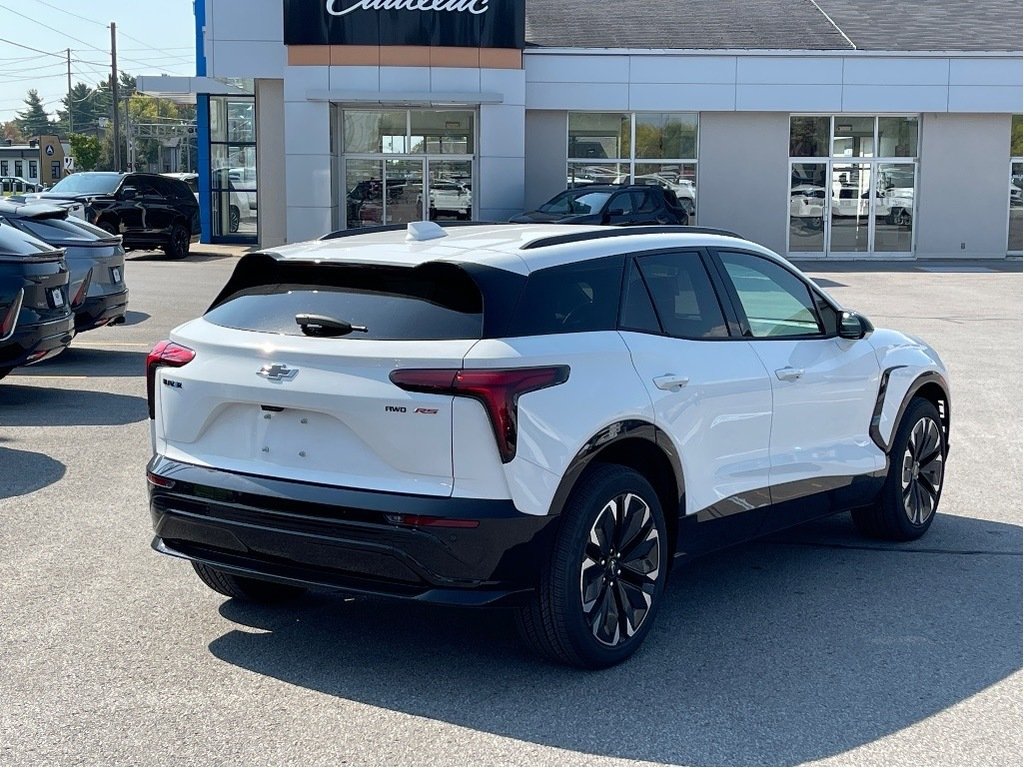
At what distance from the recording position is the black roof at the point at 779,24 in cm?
3078

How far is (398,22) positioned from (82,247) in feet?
52.2

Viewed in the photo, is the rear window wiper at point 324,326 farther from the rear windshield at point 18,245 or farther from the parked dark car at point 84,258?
the parked dark car at point 84,258

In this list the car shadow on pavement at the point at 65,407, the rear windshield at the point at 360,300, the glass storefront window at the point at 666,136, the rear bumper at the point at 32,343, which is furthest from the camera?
the glass storefront window at the point at 666,136

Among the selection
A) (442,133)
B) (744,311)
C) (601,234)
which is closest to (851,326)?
(744,311)

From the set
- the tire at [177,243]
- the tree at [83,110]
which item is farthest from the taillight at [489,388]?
the tree at [83,110]

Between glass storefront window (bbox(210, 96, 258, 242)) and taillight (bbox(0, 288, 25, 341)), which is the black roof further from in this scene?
taillight (bbox(0, 288, 25, 341))

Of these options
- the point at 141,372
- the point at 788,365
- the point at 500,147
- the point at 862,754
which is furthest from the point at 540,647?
the point at 500,147

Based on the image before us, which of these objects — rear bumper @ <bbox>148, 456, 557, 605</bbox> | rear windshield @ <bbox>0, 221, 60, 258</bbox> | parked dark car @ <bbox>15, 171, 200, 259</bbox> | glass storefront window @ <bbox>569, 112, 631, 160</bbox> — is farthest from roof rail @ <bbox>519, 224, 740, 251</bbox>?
parked dark car @ <bbox>15, 171, 200, 259</bbox>

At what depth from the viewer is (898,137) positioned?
1231 inches

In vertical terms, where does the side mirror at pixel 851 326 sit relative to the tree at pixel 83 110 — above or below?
below

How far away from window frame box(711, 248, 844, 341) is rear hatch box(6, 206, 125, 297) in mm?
9044

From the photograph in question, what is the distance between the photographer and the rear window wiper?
4992 millimetres

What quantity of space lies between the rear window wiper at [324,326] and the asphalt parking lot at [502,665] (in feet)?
4.30

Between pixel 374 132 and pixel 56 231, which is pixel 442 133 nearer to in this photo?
pixel 374 132
